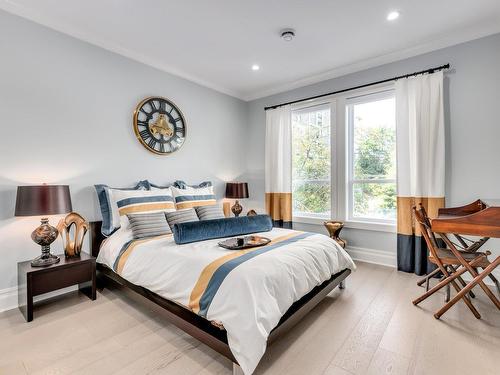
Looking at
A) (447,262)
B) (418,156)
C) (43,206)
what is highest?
(418,156)

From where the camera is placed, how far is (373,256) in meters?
3.64

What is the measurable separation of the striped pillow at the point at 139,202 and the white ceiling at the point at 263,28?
5.70 ft

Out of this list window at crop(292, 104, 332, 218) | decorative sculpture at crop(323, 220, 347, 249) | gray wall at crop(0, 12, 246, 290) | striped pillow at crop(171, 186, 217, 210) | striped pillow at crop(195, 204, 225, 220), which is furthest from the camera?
window at crop(292, 104, 332, 218)

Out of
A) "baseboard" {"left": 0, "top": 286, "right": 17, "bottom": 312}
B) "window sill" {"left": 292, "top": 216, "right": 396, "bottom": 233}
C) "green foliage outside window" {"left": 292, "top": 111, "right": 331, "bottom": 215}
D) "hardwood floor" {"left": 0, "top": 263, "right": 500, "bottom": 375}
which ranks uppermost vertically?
"green foliage outside window" {"left": 292, "top": 111, "right": 331, "bottom": 215}

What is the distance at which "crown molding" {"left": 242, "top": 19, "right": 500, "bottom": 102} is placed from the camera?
2.80 meters

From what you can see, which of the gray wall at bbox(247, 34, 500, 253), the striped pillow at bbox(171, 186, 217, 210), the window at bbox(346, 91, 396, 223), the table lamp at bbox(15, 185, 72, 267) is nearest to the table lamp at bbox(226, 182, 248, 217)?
the striped pillow at bbox(171, 186, 217, 210)

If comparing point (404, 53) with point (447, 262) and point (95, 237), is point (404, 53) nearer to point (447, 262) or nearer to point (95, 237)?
point (447, 262)

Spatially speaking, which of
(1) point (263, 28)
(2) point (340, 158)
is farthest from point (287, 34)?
(2) point (340, 158)

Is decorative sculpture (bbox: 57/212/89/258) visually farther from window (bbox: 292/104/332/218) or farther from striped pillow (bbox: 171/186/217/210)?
window (bbox: 292/104/332/218)

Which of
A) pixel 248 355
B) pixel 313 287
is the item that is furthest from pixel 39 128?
pixel 313 287

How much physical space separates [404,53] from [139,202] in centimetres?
366

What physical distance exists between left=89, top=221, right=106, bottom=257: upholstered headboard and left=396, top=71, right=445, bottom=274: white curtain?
142 inches

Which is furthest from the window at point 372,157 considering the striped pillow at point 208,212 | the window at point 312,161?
the striped pillow at point 208,212

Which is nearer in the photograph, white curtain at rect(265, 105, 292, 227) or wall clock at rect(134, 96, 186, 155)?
wall clock at rect(134, 96, 186, 155)
